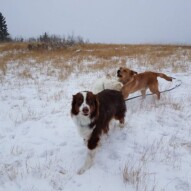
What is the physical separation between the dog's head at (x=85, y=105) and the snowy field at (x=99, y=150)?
0.86 meters

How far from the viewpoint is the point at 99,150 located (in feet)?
14.1

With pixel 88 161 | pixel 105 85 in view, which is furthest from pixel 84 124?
pixel 105 85

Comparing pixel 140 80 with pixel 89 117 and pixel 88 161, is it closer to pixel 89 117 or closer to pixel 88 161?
pixel 89 117

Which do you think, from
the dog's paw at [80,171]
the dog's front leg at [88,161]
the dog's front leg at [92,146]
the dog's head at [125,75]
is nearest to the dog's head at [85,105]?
the dog's front leg at [92,146]

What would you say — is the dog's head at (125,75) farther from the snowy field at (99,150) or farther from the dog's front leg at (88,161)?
the dog's front leg at (88,161)

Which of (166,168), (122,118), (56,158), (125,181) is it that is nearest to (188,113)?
(122,118)

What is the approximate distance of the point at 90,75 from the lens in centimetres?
979

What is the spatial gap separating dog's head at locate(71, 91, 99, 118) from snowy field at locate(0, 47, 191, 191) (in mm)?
857

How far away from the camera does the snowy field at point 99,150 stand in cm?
350

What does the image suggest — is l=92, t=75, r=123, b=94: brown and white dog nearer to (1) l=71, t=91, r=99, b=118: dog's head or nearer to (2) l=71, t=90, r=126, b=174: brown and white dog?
(2) l=71, t=90, r=126, b=174: brown and white dog

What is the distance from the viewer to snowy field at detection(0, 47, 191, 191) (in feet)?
11.5

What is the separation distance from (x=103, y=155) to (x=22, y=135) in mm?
1819

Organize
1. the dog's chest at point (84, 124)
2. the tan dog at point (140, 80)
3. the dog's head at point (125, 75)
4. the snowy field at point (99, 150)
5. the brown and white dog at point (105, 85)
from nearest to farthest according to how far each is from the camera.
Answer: the snowy field at point (99, 150)
the dog's chest at point (84, 124)
the brown and white dog at point (105, 85)
the tan dog at point (140, 80)
the dog's head at point (125, 75)

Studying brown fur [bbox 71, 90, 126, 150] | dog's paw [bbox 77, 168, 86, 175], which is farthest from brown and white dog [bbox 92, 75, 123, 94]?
dog's paw [bbox 77, 168, 86, 175]
